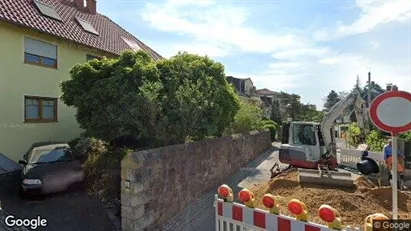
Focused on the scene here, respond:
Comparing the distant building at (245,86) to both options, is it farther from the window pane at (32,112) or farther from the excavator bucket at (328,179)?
the excavator bucket at (328,179)

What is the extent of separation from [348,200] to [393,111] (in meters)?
2.47

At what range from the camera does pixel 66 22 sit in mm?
14844

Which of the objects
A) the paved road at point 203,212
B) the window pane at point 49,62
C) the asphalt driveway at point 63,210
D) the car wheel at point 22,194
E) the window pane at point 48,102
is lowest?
the paved road at point 203,212

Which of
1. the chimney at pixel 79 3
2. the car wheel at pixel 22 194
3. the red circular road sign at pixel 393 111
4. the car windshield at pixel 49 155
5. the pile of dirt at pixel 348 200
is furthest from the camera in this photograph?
the chimney at pixel 79 3

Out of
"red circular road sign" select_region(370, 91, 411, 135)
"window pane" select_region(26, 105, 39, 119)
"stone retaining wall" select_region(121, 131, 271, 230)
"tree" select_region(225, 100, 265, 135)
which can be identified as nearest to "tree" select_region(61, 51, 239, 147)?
"stone retaining wall" select_region(121, 131, 271, 230)

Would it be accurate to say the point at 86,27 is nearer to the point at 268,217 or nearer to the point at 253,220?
the point at 253,220

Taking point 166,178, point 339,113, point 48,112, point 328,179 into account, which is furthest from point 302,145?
point 48,112

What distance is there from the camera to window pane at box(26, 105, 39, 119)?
497 inches

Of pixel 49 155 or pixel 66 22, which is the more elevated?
pixel 66 22

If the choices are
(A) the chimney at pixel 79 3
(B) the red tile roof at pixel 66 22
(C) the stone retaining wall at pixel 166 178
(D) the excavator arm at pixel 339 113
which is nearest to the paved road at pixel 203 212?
(C) the stone retaining wall at pixel 166 178

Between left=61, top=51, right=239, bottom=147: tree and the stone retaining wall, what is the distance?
999mm

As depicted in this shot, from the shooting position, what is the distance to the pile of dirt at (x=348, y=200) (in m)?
5.12

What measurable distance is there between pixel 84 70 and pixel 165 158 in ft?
18.3

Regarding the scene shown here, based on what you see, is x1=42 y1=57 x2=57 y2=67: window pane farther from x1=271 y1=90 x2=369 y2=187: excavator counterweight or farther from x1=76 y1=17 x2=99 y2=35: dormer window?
x1=271 y1=90 x2=369 y2=187: excavator counterweight
